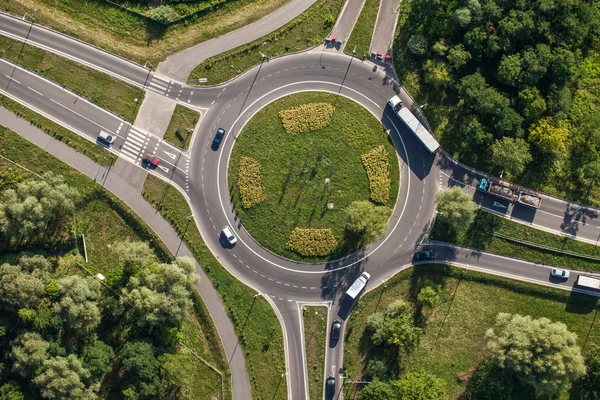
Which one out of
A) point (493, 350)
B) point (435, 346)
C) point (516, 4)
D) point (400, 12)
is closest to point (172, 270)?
point (435, 346)

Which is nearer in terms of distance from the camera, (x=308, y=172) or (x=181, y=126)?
(x=308, y=172)

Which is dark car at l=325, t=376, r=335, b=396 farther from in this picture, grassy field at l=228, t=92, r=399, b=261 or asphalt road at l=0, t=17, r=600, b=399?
grassy field at l=228, t=92, r=399, b=261

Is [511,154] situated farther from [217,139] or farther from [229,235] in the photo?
[217,139]

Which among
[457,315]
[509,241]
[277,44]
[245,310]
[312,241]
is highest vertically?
[277,44]

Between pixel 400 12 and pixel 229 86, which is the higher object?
pixel 400 12

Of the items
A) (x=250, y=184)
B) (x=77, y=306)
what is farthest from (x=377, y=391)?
(x=77, y=306)

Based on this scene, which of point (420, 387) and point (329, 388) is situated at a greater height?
point (420, 387)

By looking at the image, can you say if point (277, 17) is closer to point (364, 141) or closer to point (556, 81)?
point (364, 141)
